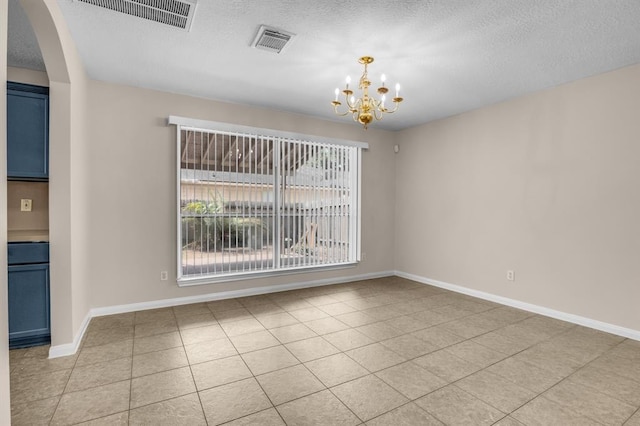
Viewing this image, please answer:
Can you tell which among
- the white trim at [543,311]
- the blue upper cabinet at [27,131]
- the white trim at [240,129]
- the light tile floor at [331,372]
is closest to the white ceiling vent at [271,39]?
the white trim at [240,129]

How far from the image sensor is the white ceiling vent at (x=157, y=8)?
2.27 m

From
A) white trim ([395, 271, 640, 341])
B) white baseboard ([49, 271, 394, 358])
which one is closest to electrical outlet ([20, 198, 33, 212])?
white baseboard ([49, 271, 394, 358])

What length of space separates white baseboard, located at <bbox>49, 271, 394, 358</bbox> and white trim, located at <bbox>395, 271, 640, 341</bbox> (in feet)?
4.15

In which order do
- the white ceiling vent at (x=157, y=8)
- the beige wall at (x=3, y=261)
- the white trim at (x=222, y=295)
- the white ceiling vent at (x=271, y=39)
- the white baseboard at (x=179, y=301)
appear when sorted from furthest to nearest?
the white trim at (x=222, y=295) < the white baseboard at (x=179, y=301) < the white ceiling vent at (x=271, y=39) < the white ceiling vent at (x=157, y=8) < the beige wall at (x=3, y=261)

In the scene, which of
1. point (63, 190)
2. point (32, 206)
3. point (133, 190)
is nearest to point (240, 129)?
point (133, 190)

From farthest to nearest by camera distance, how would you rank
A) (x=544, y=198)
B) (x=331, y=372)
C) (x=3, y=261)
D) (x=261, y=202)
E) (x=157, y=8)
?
(x=261, y=202), (x=544, y=198), (x=331, y=372), (x=157, y=8), (x=3, y=261)

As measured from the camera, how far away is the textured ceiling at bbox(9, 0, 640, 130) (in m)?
2.34

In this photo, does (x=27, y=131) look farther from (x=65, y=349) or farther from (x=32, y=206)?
(x=65, y=349)

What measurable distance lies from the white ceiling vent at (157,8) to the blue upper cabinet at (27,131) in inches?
43.4

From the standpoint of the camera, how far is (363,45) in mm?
2844

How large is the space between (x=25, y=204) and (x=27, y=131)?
0.72 m

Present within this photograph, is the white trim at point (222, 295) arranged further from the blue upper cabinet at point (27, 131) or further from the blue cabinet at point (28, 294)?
the blue upper cabinet at point (27, 131)

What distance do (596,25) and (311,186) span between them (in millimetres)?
3605

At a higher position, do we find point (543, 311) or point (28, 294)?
point (28, 294)
